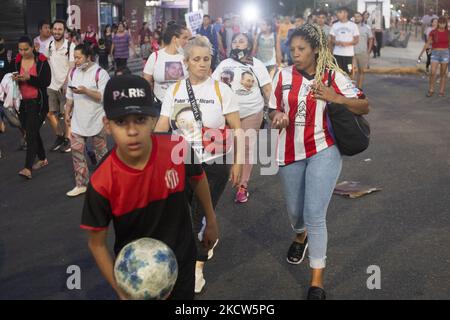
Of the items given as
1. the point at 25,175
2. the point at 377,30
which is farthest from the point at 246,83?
the point at 377,30

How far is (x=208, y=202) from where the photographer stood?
3.54 m

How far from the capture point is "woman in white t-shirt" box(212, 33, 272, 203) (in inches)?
277

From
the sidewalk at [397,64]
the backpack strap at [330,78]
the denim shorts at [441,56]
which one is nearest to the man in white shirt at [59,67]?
the backpack strap at [330,78]

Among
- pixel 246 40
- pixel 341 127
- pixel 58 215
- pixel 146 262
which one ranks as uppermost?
pixel 246 40

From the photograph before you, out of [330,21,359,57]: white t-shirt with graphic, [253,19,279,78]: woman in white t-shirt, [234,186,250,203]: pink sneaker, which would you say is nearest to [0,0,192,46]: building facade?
[253,19,279,78]: woman in white t-shirt

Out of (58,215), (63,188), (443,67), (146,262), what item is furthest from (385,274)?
(443,67)

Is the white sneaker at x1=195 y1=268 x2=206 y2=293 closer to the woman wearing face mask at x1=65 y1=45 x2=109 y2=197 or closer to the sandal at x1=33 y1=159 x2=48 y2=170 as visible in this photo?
the woman wearing face mask at x1=65 y1=45 x2=109 y2=197

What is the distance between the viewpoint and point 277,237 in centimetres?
613

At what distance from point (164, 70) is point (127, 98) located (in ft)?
15.0

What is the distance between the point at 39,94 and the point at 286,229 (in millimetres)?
4555

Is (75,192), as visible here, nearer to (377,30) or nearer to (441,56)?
(441,56)

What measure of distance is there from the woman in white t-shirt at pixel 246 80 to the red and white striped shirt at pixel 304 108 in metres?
2.20
